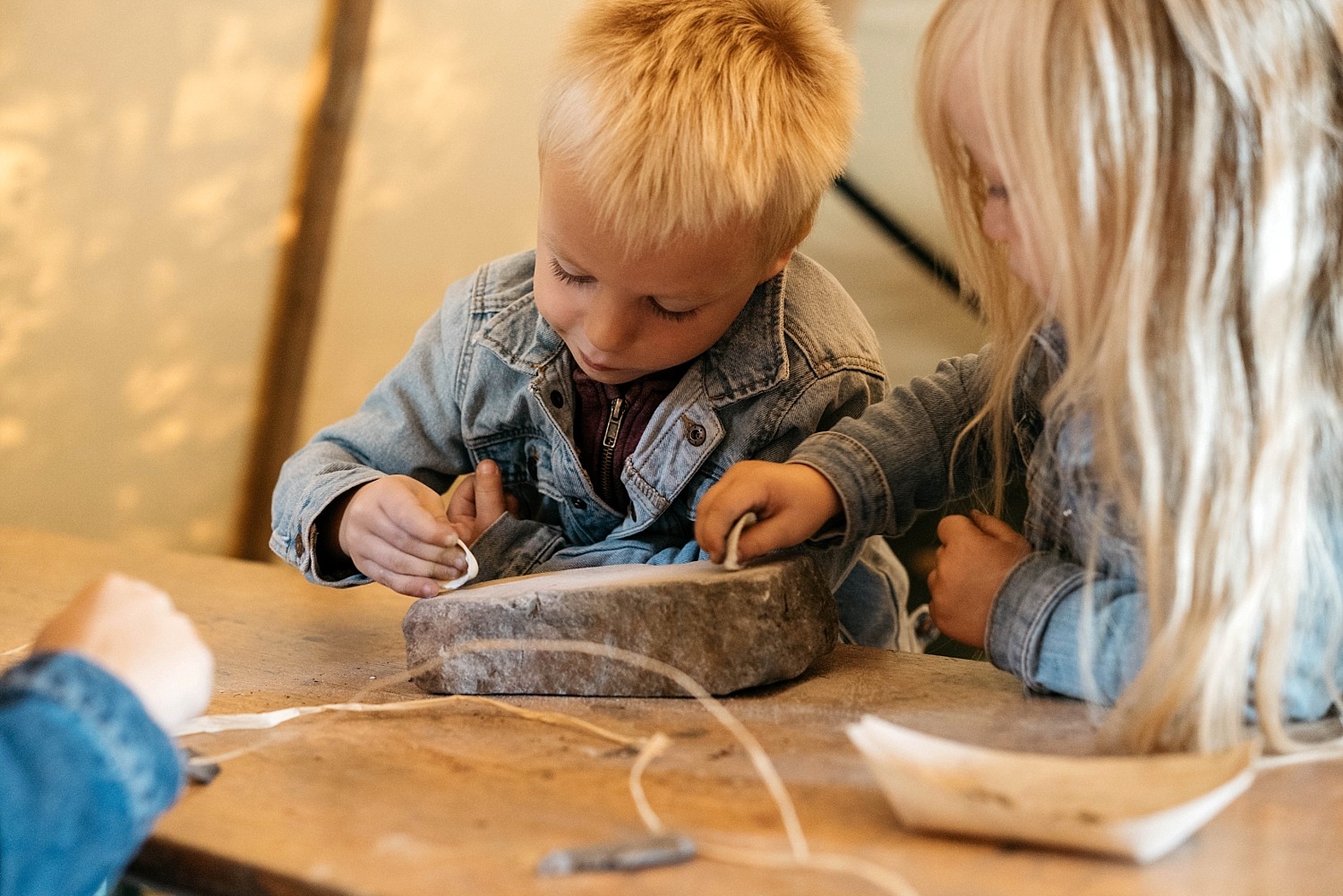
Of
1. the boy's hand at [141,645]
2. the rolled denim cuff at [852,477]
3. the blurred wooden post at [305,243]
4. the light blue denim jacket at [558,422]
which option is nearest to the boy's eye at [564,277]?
the light blue denim jacket at [558,422]

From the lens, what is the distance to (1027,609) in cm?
90

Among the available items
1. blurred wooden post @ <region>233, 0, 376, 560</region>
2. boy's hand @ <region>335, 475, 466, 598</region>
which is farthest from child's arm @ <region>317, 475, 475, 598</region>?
blurred wooden post @ <region>233, 0, 376, 560</region>

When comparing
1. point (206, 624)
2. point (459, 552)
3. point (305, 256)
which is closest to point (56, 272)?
point (305, 256)

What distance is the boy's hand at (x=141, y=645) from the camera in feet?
1.96

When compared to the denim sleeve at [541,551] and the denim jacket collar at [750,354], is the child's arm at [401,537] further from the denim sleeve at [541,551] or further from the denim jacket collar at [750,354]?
the denim jacket collar at [750,354]

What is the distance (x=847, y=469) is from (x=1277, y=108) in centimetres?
44

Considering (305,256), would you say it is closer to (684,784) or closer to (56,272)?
(56,272)

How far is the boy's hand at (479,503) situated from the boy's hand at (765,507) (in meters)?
0.34

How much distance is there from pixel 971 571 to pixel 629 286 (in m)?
0.38

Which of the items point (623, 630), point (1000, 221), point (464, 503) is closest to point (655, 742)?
point (623, 630)

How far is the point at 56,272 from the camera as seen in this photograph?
6.66ft

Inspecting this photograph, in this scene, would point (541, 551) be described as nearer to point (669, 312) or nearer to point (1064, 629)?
point (669, 312)

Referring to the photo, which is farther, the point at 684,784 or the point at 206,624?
the point at 206,624

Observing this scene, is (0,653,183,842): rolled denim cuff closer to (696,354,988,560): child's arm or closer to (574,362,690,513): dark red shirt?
(696,354,988,560): child's arm
